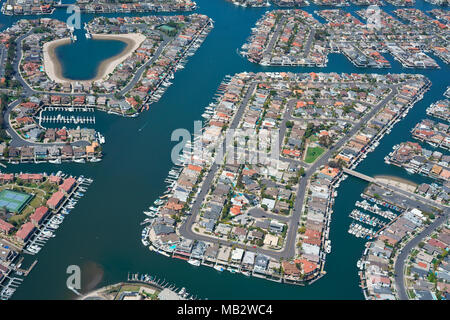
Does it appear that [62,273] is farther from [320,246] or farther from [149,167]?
[320,246]

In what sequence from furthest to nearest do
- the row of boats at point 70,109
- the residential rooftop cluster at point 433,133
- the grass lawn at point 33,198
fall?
the row of boats at point 70,109
the residential rooftop cluster at point 433,133
the grass lawn at point 33,198

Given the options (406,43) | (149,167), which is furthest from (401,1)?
(149,167)

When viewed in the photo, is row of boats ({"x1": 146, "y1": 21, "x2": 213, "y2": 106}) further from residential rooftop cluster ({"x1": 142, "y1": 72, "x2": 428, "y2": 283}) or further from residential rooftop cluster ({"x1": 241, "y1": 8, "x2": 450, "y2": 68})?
residential rooftop cluster ({"x1": 241, "y1": 8, "x2": 450, "y2": 68})

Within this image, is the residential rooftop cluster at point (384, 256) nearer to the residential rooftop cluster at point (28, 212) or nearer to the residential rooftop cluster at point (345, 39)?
the residential rooftop cluster at point (28, 212)

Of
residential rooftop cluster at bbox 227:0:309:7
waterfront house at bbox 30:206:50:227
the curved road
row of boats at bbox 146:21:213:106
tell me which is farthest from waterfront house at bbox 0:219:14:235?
residential rooftop cluster at bbox 227:0:309:7

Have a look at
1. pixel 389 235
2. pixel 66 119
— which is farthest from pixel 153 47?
pixel 389 235

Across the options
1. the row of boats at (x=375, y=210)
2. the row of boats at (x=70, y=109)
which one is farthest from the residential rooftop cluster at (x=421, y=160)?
the row of boats at (x=70, y=109)
